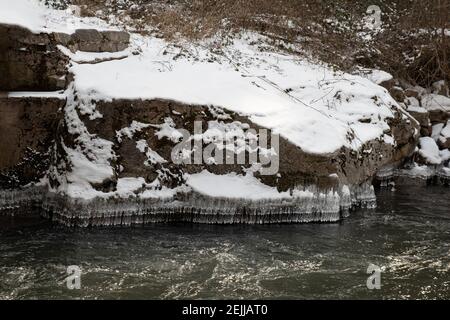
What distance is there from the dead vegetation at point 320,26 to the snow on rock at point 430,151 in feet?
7.19

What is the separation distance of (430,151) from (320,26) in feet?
17.3

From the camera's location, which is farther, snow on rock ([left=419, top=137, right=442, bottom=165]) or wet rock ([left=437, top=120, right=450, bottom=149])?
wet rock ([left=437, top=120, right=450, bottom=149])

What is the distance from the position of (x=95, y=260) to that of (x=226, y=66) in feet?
18.2

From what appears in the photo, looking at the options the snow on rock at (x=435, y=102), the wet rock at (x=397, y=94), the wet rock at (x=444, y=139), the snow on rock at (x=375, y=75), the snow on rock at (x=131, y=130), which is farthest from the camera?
the snow on rock at (x=435, y=102)

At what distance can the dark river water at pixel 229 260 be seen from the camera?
243 inches

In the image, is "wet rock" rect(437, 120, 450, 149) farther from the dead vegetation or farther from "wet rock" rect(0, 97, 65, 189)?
"wet rock" rect(0, 97, 65, 189)

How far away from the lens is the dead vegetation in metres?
13.3

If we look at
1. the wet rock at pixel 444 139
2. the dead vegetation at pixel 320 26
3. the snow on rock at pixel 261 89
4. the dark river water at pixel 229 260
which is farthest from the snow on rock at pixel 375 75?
the dark river water at pixel 229 260

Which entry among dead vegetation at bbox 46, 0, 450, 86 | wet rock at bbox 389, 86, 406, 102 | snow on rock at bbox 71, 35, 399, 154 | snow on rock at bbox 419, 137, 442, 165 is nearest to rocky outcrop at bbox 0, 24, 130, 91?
snow on rock at bbox 71, 35, 399, 154

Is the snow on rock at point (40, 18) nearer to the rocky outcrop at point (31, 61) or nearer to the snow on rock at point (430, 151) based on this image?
the rocky outcrop at point (31, 61)

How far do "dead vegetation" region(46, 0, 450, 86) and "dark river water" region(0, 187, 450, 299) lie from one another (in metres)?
5.96

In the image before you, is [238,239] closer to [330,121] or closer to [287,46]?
[330,121]

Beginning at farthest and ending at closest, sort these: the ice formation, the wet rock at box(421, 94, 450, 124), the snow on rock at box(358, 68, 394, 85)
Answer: the wet rock at box(421, 94, 450, 124) → the snow on rock at box(358, 68, 394, 85) → the ice formation
